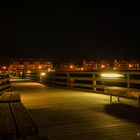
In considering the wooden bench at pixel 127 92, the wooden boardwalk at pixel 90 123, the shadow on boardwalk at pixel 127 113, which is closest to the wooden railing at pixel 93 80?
the wooden bench at pixel 127 92

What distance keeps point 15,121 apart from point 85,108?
453 centimetres

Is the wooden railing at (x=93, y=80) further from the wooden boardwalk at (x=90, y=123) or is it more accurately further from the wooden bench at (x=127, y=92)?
the wooden boardwalk at (x=90, y=123)

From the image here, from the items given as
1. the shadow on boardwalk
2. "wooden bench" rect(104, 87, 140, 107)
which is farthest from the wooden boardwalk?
"wooden bench" rect(104, 87, 140, 107)

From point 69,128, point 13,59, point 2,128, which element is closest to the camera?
point 2,128

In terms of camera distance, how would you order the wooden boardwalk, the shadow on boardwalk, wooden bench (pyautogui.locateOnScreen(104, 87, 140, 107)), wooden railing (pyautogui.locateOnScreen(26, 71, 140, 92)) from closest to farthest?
1. the wooden boardwalk
2. the shadow on boardwalk
3. wooden bench (pyautogui.locateOnScreen(104, 87, 140, 107))
4. wooden railing (pyautogui.locateOnScreen(26, 71, 140, 92))

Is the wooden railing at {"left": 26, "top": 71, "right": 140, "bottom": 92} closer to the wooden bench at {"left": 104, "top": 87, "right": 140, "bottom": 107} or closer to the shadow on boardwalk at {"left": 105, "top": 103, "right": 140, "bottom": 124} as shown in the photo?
the wooden bench at {"left": 104, "top": 87, "right": 140, "bottom": 107}

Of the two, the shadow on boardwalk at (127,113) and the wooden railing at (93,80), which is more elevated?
the wooden railing at (93,80)

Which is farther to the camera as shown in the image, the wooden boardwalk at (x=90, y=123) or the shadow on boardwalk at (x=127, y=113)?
the shadow on boardwalk at (x=127, y=113)

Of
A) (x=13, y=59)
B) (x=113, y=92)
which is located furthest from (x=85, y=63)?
(x=113, y=92)

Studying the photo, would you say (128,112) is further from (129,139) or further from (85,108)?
(129,139)

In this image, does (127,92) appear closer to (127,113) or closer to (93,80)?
(127,113)

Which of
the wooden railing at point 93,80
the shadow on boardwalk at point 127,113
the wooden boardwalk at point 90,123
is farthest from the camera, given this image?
the wooden railing at point 93,80

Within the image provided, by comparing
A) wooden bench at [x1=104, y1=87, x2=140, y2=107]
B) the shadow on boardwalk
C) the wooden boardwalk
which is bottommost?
the wooden boardwalk

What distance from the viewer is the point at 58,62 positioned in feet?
434
